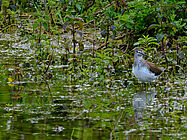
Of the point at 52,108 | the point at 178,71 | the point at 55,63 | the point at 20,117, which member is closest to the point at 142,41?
the point at 178,71

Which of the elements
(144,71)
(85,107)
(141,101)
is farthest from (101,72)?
(85,107)

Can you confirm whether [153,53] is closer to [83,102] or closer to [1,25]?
[83,102]

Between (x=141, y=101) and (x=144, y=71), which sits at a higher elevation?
(x=144, y=71)

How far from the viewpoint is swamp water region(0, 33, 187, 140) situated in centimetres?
553

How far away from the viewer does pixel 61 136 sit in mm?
5367

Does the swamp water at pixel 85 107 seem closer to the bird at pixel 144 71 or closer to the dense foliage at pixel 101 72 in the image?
the dense foliage at pixel 101 72

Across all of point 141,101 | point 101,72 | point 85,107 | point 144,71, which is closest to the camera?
point 85,107

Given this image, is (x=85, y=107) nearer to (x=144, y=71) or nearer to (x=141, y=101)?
(x=141, y=101)

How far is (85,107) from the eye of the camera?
6742 mm

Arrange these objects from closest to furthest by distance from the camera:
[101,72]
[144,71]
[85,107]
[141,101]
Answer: [85,107] < [141,101] < [144,71] < [101,72]

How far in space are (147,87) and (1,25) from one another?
6517 millimetres

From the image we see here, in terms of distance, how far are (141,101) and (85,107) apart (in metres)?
0.93

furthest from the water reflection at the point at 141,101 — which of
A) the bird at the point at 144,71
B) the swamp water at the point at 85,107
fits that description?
the bird at the point at 144,71

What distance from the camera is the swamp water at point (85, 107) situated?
553cm
